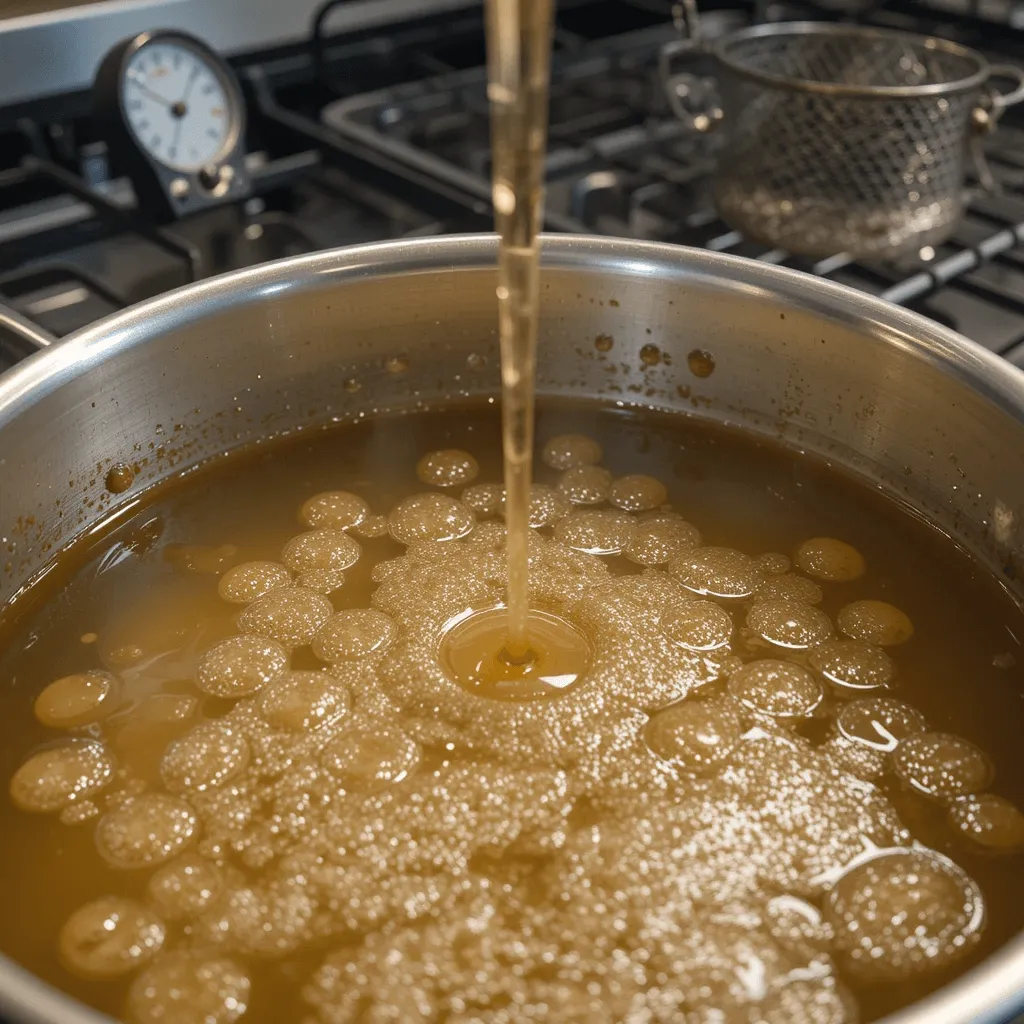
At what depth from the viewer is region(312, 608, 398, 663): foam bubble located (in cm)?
83

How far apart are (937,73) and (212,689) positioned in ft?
3.36

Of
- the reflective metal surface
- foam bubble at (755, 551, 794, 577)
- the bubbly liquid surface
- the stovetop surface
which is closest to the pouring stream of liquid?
the bubbly liquid surface

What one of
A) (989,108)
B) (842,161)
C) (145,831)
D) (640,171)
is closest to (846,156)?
(842,161)

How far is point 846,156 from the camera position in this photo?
44.3 inches

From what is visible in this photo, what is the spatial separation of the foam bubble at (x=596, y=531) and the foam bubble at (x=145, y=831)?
0.36 meters

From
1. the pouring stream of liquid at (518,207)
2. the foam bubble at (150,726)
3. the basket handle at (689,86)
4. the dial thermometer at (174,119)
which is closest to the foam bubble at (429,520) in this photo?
→ the pouring stream of liquid at (518,207)

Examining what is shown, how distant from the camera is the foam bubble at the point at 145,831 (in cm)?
69

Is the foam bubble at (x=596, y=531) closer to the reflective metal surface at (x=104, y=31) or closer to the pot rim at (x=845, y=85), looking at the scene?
the pot rim at (x=845, y=85)

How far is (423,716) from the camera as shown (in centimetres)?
78

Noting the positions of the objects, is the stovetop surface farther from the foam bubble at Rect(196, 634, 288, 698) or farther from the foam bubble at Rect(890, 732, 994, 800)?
the foam bubble at Rect(890, 732, 994, 800)

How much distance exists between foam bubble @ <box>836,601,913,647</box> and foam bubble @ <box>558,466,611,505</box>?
0.22m

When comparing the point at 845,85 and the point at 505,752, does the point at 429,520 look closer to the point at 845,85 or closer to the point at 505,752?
the point at 505,752

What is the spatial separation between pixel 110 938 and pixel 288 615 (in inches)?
10.6

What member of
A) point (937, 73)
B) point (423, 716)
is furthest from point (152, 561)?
point (937, 73)
